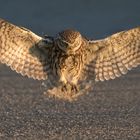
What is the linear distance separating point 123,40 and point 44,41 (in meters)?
0.95

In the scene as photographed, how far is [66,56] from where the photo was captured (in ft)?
34.5

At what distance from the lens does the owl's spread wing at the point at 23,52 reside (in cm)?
1068

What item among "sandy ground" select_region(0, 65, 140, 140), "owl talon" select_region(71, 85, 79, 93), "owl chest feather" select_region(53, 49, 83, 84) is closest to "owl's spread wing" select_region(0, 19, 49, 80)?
"owl chest feather" select_region(53, 49, 83, 84)

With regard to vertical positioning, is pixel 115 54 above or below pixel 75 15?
below

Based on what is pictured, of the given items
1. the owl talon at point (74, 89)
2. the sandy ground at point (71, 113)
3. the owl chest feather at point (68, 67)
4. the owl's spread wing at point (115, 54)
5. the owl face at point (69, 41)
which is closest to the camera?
the owl face at point (69, 41)

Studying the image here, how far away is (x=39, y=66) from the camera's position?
1091cm

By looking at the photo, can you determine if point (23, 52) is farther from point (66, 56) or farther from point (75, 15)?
point (75, 15)

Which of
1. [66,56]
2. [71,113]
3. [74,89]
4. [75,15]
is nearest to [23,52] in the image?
[66,56]

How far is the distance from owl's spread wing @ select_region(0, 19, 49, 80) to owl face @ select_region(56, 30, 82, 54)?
0.42 meters

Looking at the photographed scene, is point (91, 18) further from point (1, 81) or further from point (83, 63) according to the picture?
point (83, 63)

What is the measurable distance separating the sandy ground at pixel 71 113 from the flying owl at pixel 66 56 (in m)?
2.44

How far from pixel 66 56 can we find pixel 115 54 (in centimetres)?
80

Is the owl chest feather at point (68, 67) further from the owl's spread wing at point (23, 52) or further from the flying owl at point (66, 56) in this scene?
the owl's spread wing at point (23, 52)

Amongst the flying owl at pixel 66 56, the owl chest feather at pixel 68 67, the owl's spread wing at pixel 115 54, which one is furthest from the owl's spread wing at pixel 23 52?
the owl's spread wing at pixel 115 54
